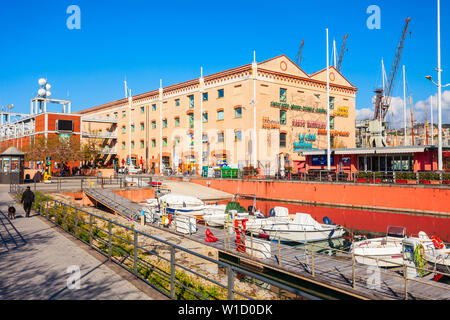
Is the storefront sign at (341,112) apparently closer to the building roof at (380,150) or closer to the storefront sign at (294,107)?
the storefront sign at (294,107)

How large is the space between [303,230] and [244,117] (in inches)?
1126

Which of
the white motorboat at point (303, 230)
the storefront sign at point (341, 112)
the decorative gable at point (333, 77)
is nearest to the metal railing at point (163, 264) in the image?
the white motorboat at point (303, 230)

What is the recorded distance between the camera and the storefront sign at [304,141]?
50.2 metres

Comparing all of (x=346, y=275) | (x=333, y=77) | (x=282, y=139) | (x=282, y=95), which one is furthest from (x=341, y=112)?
(x=346, y=275)

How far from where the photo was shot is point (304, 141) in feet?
168

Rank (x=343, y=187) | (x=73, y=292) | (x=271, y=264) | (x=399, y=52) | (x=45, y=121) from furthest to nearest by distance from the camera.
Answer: (x=399, y=52) < (x=45, y=121) < (x=343, y=187) < (x=271, y=264) < (x=73, y=292)

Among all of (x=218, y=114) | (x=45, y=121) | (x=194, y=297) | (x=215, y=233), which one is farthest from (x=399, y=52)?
(x=194, y=297)

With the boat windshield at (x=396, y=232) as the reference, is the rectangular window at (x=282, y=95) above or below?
above

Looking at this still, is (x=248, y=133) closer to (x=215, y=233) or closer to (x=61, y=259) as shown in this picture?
(x=215, y=233)

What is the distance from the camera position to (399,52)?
90.9 meters

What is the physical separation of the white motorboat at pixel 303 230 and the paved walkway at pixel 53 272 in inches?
417

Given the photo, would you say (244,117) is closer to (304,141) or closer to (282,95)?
(282,95)

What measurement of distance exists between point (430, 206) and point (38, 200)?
2682 centimetres

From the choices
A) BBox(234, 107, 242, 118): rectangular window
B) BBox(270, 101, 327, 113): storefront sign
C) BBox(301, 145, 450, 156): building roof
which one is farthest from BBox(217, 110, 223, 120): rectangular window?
BBox(301, 145, 450, 156): building roof
